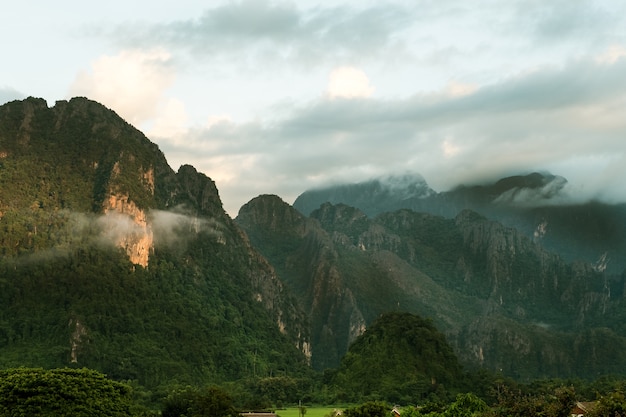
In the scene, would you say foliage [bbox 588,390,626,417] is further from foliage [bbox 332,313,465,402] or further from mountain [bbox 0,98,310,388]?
mountain [bbox 0,98,310,388]

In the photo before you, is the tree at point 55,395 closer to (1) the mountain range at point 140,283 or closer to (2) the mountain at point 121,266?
(2) the mountain at point 121,266

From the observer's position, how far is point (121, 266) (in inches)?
5379

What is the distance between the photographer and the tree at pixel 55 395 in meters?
→ 60.3

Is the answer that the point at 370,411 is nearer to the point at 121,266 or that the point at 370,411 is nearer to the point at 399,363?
the point at 399,363

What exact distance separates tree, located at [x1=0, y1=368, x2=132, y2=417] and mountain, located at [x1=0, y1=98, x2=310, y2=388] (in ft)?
149

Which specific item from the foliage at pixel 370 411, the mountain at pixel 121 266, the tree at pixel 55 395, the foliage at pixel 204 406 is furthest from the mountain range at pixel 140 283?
the foliage at pixel 370 411

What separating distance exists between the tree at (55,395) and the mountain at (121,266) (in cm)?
4530

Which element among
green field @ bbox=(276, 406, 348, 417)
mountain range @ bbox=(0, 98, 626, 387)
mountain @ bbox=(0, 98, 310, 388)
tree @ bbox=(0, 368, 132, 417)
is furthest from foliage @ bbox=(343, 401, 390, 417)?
mountain range @ bbox=(0, 98, 626, 387)

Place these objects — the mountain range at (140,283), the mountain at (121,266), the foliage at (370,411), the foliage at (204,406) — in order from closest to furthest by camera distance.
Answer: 1. the foliage at (204,406)
2. the foliage at (370,411)
3. the mountain at (121,266)
4. the mountain range at (140,283)

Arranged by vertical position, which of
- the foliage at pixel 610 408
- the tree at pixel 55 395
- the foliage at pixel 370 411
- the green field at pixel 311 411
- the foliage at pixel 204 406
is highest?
the tree at pixel 55 395

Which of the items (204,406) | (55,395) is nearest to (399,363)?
(204,406)

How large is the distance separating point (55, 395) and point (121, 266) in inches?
3008

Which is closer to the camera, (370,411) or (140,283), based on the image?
(370,411)

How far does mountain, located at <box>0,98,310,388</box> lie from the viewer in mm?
121000
